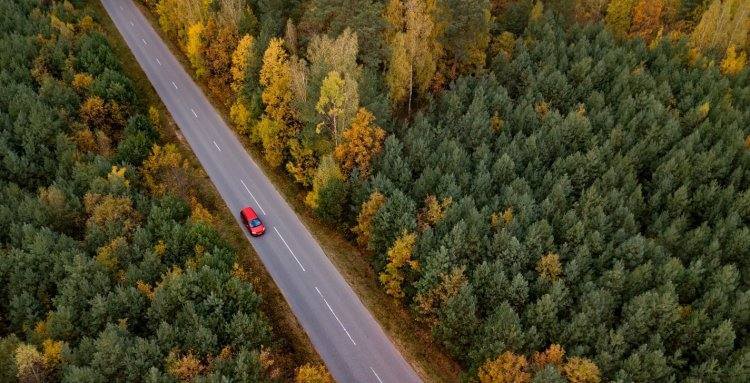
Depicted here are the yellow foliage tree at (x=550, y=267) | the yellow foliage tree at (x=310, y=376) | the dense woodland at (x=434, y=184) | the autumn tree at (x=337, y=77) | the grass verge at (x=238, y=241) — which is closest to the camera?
the dense woodland at (x=434, y=184)

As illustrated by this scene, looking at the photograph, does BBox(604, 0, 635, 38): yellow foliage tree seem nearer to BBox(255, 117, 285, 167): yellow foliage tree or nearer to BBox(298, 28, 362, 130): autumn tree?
BBox(298, 28, 362, 130): autumn tree

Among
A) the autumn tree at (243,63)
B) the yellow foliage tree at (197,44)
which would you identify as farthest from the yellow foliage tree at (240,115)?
the yellow foliage tree at (197,44)

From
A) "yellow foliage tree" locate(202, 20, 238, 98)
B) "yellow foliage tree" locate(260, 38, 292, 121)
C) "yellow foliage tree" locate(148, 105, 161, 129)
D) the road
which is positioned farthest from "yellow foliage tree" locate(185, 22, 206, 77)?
"yellow foliage tree" locate(260, 38, 292, 121)

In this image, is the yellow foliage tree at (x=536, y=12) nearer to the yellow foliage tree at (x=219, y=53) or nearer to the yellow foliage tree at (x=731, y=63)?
the yellow foliage tree at (x=731, y=63)

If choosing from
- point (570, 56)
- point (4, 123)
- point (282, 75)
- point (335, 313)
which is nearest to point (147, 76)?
point (4, 123)

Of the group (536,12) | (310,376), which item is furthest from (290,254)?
(536,12)

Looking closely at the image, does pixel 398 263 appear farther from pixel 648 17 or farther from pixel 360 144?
pixel 648 17

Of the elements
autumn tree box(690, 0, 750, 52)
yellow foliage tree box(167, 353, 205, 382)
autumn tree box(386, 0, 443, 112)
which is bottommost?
yellow foliage tree box(167, 353, 205, 382)
